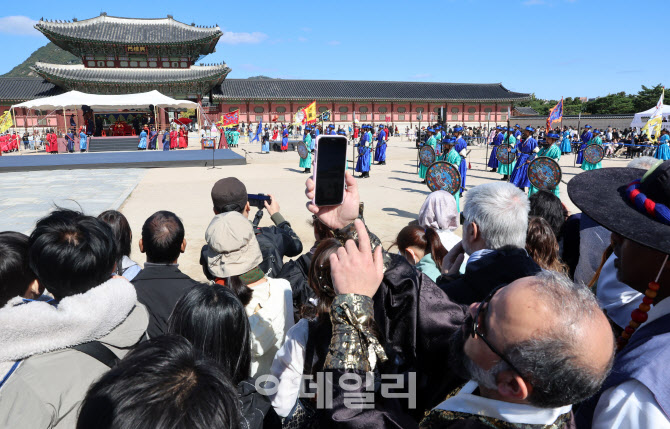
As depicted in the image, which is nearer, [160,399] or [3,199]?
[160,399]

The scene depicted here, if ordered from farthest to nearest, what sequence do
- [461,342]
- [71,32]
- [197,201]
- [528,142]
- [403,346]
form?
1. [71,32]
2. [528,142]
3. [197,201]
4. [403,346]
5. [461,342]

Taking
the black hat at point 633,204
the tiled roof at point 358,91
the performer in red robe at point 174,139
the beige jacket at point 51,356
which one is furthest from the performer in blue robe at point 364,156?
the tiled roof at point 358,91

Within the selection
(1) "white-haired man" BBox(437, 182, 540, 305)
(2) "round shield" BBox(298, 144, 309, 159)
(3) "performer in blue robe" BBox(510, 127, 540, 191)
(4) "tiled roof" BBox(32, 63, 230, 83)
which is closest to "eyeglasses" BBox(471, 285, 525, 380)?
(1) "white-haired man" BBox(437, 182, 540, 305)

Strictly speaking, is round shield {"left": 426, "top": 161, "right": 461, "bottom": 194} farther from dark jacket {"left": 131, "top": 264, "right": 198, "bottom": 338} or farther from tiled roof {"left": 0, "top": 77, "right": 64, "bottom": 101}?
tiled roof {"left": 0, "top": 77, "right": 64, "bottom": 101}

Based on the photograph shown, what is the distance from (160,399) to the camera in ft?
2.71

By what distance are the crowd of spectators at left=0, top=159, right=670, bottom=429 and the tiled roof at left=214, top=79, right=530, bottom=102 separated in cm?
3839

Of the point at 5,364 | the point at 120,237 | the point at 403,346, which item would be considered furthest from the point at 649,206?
the point at 120,237

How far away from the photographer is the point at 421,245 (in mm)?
2861

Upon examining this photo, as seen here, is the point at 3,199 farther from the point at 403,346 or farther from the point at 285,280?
the point at 403,346

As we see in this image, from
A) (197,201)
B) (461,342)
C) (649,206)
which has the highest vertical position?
(649,206)

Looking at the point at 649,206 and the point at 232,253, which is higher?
A: the point at 649,206

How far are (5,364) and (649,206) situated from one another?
1957 millimetres

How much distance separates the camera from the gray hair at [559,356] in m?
0.91

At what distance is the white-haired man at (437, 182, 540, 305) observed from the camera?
177 centimetres
